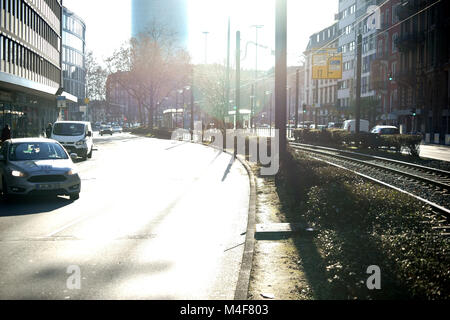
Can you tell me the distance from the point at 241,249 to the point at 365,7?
8415 cm

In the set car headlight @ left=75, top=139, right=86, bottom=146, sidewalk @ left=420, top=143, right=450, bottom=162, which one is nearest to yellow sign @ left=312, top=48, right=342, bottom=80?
sidewalk @ left=420, top=143, right=450, bottom=162

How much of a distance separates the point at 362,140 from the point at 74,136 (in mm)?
16078

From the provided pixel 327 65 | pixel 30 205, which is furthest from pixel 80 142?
pixel 327 65

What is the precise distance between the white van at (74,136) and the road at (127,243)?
1162 cm

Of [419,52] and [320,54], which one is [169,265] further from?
[419,52]

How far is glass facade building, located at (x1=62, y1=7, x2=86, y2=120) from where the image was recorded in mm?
100719

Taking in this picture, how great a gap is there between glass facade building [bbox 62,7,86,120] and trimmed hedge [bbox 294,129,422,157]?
60013mm

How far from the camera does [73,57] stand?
348 feet

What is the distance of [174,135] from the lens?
61625mm

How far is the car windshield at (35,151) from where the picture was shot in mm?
14297

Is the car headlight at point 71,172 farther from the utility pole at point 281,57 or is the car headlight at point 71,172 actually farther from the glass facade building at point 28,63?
the glass facade building at point 28,63

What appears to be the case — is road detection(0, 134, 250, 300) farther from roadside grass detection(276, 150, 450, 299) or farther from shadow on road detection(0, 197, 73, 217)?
roadside grass detection(276, 150, 450, 299)

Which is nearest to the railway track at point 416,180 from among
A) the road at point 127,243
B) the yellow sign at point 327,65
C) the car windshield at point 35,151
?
the road at point 127,243

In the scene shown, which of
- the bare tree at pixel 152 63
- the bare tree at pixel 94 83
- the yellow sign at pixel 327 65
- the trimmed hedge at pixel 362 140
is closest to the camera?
the trimmed hedge at pixel 362 140
